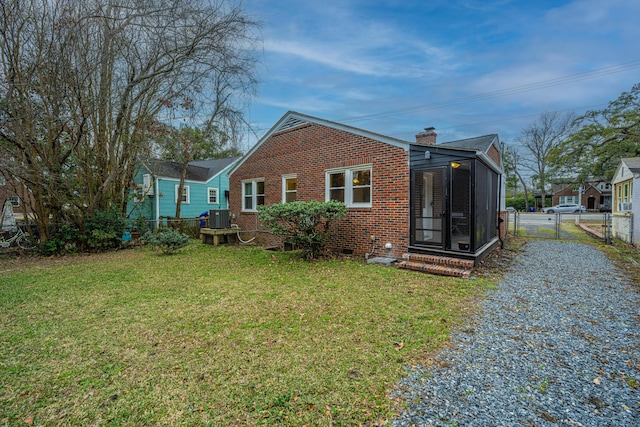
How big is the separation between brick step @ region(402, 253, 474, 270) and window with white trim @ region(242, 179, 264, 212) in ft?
21.0

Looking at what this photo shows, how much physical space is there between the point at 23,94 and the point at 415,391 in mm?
11711

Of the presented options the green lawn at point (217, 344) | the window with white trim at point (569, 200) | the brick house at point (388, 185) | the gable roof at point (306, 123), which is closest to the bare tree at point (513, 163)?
the window with white trim at point (569, 200)

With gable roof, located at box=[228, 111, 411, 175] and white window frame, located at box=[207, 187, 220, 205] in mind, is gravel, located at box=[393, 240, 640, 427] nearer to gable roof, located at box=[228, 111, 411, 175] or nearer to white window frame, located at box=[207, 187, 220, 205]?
gable roof, located at box=[228, 111, 411, 175]

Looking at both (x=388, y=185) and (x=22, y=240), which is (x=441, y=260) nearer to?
(x=388, y=185)

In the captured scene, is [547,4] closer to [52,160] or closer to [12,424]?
[12,424]

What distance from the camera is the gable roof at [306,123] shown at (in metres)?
7.45

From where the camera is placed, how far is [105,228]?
975 centimetres

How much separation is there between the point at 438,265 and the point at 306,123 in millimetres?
6007

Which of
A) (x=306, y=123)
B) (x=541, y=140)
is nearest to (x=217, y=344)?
(x=306, y=123)

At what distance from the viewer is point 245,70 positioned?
989cm

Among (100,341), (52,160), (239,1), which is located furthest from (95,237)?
(239,1)

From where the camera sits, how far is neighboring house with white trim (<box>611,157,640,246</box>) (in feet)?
31.5

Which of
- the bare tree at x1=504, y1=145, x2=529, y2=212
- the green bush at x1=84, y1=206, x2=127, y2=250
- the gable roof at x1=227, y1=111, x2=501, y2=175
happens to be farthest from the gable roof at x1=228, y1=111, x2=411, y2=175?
the bare tree at x1=504, y1=145, x2=529, y2=212

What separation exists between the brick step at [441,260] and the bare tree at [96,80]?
829cm
